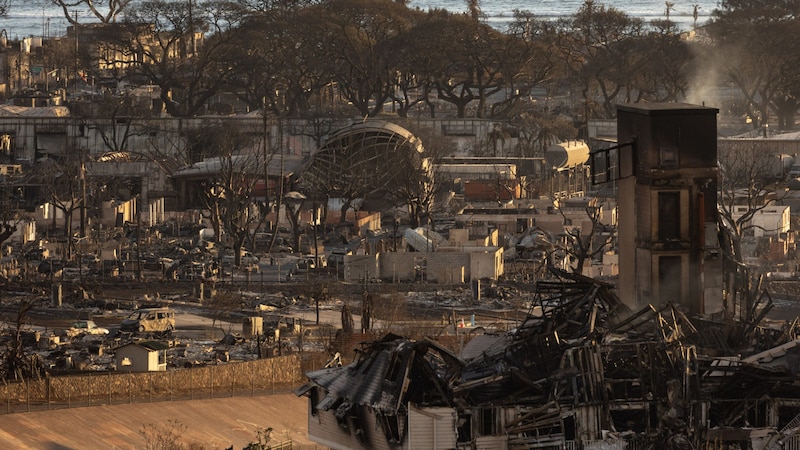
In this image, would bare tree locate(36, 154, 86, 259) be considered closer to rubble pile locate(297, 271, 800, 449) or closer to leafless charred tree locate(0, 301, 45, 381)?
leafless charred tree locate(0, 301, 45, 381)

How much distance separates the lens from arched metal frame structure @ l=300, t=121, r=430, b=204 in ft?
165

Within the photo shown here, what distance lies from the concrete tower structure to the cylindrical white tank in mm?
34845

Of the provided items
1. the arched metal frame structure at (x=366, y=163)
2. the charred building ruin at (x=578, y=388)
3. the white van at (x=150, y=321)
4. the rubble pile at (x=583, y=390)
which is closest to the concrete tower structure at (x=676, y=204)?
the charred building ruin at (x=578, y=388)

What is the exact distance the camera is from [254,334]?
32625 millimetres

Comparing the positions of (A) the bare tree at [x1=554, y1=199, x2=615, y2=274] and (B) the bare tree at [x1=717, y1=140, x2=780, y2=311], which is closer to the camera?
(B) the bare tree at [x1=717, y1=140, x2=780, y2=311]

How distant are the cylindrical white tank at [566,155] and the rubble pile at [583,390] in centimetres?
3688

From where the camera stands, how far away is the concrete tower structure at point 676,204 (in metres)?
20.5

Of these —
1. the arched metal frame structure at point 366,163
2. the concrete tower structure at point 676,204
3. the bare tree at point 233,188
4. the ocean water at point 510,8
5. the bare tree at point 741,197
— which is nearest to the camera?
the concrete tower structure at point 676,204

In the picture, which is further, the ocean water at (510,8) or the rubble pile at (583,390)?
the ocean water at (510,8)

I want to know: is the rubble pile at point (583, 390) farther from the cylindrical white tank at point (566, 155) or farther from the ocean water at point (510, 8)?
the ocean water at point (510, 8)

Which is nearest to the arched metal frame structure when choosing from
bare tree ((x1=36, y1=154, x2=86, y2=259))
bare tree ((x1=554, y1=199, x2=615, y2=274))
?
bare tree ((x1=554, y1=199, x2=615, y2=274))

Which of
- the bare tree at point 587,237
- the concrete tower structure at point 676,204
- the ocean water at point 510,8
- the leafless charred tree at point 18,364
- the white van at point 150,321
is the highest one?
the ocean water at point 510,8

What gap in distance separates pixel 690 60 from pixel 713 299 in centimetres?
5046

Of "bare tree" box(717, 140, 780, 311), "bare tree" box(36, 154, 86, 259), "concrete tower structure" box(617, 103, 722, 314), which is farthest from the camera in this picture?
"bare tree" box(36, 154, 86, 259)
